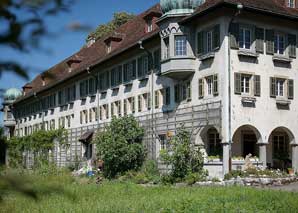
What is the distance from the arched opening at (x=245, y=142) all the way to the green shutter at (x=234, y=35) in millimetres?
4081

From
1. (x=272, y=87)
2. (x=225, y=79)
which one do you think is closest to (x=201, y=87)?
(x=225, y=79)

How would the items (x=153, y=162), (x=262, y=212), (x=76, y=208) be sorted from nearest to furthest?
(x=262, y=212)
(x=76, y=208)
(x=153, y=162)

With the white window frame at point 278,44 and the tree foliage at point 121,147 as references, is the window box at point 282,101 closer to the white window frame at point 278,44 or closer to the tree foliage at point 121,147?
the white window frame at point 278,44

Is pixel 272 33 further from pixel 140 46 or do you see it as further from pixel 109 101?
pixel 109 101

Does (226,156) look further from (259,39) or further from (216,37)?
(259,39)

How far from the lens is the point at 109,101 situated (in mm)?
40344

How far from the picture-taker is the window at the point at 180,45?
94.8ft

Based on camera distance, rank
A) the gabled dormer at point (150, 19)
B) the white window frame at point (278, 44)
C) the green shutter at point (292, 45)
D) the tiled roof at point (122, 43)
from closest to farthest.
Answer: the white window frame at point (278, 44) → the green shutter at point (292, 45) → the gabled dormer at point (150, 19) → the tiled roof at point (122, 43)

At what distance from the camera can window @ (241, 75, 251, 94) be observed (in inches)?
1058

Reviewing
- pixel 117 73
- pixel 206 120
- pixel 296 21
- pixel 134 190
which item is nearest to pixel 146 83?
pixel 117 73

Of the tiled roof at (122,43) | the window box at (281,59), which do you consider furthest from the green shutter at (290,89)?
the tiled roof at (122,43)

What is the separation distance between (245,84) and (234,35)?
96.9 inches

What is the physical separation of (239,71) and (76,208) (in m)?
15.3

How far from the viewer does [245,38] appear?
27.3m
